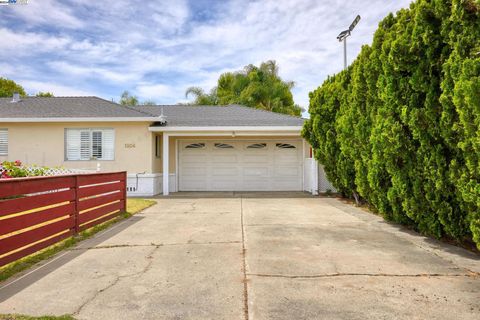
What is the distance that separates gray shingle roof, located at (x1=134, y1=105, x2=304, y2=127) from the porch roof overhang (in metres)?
0.23

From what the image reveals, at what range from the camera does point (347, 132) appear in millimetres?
9258

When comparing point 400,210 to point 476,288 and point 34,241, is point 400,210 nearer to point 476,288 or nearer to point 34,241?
point 476,288

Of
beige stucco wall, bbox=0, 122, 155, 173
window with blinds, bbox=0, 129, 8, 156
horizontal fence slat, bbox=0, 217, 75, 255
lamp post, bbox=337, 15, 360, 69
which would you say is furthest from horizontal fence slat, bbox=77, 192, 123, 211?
lamp post, bbox=337, 15, 360, 69

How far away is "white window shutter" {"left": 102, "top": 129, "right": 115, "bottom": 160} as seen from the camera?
43.8 ft

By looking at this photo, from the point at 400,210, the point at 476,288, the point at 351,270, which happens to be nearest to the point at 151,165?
the point at 400,210

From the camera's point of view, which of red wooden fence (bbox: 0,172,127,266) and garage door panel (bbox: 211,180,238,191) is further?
garage door panel (bbox: 211,180,238,191)

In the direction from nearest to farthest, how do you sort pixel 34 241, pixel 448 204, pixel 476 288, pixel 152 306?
pixel 152 306 → pixel 476 288 → pixel 34 241 → pixel 448 204

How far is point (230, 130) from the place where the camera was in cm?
1328

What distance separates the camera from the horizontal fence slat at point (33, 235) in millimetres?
4276

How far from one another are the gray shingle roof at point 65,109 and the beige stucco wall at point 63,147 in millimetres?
359

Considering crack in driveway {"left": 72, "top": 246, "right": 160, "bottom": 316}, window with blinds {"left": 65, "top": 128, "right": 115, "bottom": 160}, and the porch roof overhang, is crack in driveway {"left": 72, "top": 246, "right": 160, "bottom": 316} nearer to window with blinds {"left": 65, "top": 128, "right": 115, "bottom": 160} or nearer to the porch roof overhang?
the porch roof overhang

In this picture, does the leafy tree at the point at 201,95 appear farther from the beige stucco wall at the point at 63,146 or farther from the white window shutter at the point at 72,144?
the white window shutter at the point at 72,144

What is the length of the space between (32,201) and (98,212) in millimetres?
2468

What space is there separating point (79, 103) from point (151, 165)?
15.6 ft
